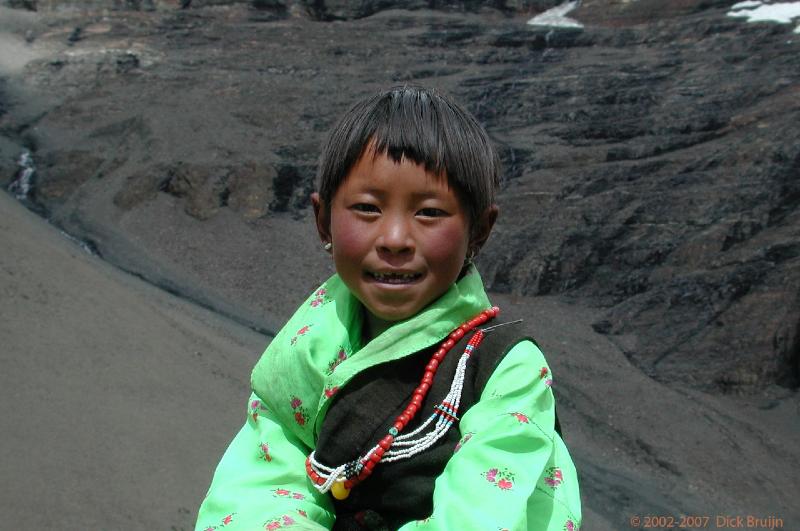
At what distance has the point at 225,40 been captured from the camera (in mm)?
16359

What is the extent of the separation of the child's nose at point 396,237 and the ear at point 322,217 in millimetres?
179

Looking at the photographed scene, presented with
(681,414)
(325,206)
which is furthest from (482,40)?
(325,206)

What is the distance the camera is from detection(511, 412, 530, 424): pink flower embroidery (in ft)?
4.35

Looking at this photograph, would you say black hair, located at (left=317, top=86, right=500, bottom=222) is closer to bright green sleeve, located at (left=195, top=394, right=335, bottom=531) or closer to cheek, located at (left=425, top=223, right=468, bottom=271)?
cheek, located at (left=425, top=223, right=468, bottom=271)

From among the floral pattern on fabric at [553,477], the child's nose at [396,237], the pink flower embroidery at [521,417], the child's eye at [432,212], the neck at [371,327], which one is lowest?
the floral pattern on fabric at [553,477]

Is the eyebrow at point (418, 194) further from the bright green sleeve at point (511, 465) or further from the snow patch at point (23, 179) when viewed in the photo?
the snow patch at point (23, 179)

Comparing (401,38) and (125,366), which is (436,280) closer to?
(125,366)

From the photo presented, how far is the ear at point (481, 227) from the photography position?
1.58 metres

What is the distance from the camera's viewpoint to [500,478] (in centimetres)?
128

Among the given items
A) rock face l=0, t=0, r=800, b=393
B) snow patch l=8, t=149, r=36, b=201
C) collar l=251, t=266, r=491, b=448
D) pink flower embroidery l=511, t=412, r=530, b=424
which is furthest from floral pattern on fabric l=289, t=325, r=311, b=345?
snow patch l=8, t=149, r=36, b=201

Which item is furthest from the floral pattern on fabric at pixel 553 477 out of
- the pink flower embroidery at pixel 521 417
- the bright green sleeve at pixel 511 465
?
the pink flower embroidery at pixel 521 417

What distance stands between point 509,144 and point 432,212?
11.8 meters

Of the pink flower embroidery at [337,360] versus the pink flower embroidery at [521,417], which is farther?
the pink flower embroidery at [337,360]

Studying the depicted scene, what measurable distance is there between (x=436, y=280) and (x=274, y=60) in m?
14.8
